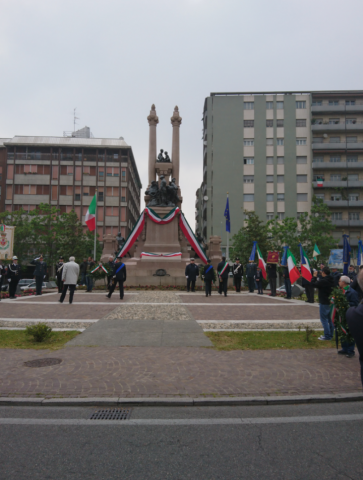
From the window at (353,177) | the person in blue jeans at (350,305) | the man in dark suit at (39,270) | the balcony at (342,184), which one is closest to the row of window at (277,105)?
the balcony at (342,184)

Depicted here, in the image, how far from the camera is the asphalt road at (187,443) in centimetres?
349

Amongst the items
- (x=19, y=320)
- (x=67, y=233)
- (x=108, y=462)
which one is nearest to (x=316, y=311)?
(x=19, y=320)

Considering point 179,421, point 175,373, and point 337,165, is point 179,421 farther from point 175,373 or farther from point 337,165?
point 337,165

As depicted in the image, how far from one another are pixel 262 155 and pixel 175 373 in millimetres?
62877

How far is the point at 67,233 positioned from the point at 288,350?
4965cm

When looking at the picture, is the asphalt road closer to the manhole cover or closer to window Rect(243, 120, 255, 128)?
the manhole cover

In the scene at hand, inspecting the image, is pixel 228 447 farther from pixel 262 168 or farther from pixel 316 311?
pixel 262 168

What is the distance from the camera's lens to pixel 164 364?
23.3ft

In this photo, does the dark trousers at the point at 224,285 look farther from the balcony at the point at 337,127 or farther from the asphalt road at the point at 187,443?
the balcony at the point at 337,127

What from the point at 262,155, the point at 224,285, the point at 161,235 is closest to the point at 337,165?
the point at 262,155

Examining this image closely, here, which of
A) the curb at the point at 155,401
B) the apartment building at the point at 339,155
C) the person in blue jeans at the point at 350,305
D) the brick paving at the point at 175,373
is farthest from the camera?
the apartment building at the point at 339,155

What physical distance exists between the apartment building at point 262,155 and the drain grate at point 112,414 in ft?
199

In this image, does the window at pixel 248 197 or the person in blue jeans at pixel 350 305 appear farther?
the window at pixel 248 197

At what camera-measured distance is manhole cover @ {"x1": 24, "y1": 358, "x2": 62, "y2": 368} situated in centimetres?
698
